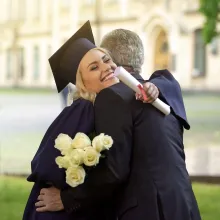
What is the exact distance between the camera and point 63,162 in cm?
206

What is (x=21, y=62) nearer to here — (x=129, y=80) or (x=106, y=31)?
(x=106, y=31)

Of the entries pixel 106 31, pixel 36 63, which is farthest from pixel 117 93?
pixel 36 63

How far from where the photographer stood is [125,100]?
6.88ft

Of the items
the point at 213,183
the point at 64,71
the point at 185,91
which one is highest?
the point at 64,71

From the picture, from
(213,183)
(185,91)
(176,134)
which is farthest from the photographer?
(185,91)

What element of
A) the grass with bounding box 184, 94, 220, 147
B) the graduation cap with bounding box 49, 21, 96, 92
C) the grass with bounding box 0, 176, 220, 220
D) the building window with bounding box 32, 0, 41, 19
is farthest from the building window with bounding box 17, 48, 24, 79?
the graduation cap with bounding box 49, 21, 96, 92

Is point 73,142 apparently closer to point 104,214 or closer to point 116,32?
point 104,214

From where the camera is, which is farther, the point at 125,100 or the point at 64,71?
the point at 64,71

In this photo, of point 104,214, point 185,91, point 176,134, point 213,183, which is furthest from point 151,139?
point 185,91

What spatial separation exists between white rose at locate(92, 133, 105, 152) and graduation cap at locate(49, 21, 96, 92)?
0.93 feet

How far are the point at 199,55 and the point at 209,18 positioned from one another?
0.61 metres

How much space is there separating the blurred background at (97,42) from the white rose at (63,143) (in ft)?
20.9

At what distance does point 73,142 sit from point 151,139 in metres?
0.25

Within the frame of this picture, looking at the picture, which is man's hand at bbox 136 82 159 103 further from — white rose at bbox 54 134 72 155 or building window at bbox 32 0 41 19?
building window at bbox 32 0 41 19
